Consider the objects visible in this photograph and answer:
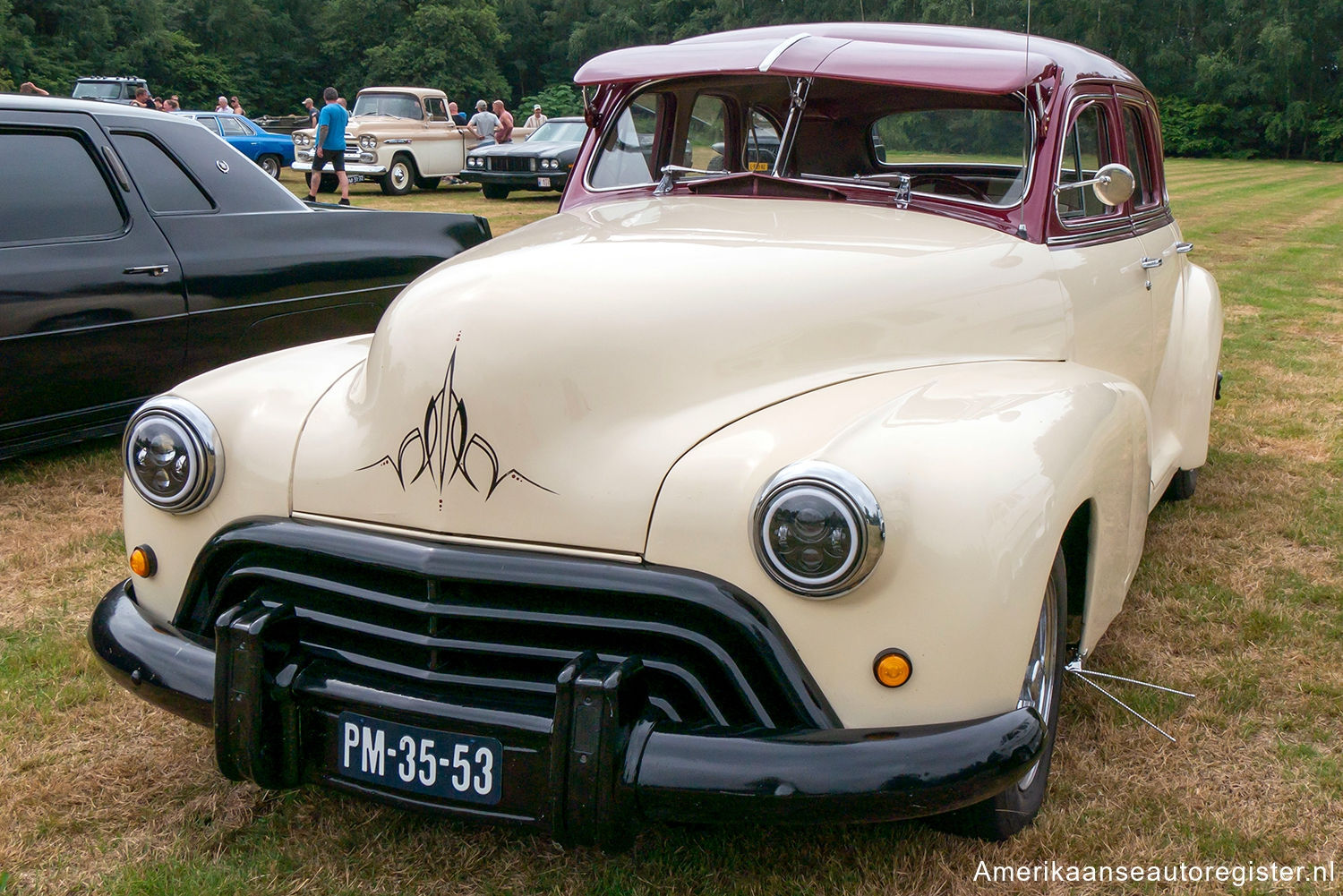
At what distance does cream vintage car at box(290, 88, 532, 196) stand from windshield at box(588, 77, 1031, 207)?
15.1 metres

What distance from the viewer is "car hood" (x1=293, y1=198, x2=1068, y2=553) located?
221 cm

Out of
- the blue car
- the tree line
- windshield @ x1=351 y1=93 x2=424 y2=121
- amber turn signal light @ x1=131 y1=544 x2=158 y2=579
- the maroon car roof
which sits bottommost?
amber turn signal light @ x1=131 y1=544 x2=158 y2=579

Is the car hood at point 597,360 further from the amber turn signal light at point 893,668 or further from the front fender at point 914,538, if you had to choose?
the amber turn signal light at point 893,668

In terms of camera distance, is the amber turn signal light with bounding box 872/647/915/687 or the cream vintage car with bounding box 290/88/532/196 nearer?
the amber turn signal light with bounding box 872/647/915/687

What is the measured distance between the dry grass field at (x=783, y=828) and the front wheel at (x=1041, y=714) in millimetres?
73

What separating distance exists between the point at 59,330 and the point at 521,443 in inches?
125

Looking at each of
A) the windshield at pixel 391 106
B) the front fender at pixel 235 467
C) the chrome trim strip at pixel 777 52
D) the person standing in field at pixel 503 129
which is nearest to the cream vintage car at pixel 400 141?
the windshield at pixel 391 106

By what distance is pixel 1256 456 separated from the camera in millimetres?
5484

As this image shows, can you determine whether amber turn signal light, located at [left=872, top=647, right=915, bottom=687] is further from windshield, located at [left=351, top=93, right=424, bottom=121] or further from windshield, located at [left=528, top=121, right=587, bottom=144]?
windshield, located at [left=351, top=93, right=424, bottom=121]

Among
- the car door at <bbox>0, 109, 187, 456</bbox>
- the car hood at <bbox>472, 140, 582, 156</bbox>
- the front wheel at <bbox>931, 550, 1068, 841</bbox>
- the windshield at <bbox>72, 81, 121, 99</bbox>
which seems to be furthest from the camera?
the windshield at <bbox>72, 81, 121, 99</bbox>

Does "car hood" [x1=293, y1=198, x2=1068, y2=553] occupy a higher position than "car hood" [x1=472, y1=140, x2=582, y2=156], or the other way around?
"car hood" [x1=472, y1=140, x2=582, y2=156]

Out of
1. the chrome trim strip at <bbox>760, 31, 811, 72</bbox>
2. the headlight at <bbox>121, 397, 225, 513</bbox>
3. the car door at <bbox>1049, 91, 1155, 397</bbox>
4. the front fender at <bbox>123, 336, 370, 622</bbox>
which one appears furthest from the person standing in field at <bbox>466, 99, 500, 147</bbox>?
the headlight at <bbox>121, 397, 225, 513</bbox>

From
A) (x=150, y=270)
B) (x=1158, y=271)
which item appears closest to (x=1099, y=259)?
(x=1158, y=271)

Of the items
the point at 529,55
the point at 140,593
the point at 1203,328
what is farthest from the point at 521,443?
the point at 529,55
